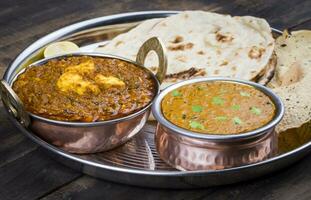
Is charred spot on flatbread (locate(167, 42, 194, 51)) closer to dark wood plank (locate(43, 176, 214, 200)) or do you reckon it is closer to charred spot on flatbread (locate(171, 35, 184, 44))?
charred spot on flatbread (locate(171, 35, 184, 44))

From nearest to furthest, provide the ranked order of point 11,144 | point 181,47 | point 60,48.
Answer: point 11,144
point 181,47
point 60,48

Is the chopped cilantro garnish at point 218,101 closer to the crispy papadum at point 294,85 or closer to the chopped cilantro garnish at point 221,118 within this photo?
the chopped cilantro garnish at point 221,118

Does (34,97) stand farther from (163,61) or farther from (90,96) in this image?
(163,61)

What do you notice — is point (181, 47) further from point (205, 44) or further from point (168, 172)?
point (168, 172)

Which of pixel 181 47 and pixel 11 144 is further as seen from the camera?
pixel 181 47

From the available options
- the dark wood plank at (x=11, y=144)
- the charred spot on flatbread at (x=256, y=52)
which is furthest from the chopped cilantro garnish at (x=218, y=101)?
the dark wood plank at (x=11, y=144)

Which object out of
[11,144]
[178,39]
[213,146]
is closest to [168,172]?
[213,146]

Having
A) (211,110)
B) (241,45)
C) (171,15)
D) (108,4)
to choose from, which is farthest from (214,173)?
(108,4)
